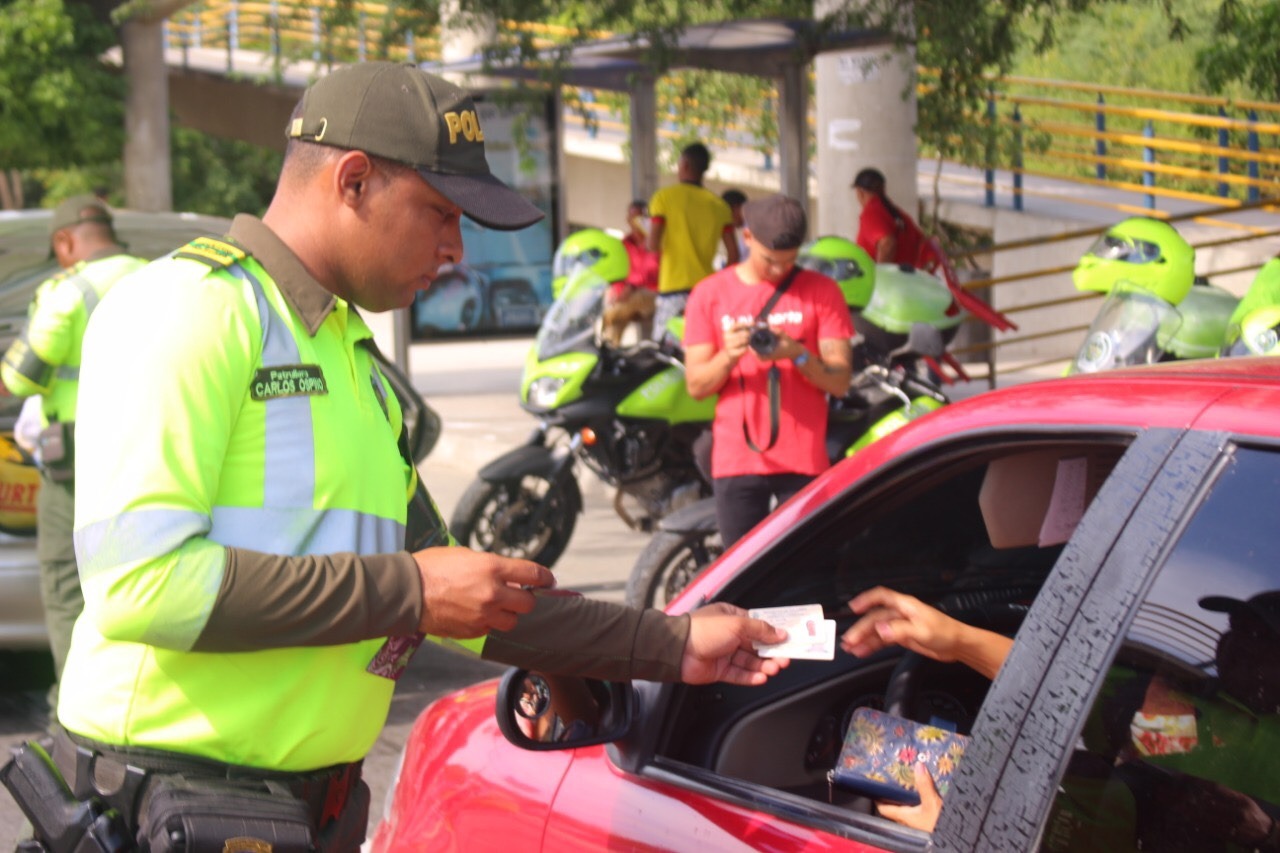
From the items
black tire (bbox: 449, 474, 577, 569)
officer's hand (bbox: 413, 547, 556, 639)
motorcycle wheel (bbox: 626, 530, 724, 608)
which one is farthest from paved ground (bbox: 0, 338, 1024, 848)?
officer's hand (bbox: 413, 547, 556, 639)

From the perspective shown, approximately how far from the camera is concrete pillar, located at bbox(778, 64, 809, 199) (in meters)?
11.1

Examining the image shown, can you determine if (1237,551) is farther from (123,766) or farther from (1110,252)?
(1110,252)

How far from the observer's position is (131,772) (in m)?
2.11

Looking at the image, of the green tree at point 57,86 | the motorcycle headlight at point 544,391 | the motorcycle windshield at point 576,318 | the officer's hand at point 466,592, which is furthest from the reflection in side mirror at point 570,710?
the green tree at point 57,86

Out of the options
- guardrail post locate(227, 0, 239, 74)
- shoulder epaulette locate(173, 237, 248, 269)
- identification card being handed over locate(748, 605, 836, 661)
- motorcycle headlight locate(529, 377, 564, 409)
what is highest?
guardrail post locate(227, 0, 239, 74)

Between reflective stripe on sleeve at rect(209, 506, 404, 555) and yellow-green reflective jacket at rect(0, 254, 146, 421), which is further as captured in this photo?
yellow-green reflective jacket at rect(0, 254, 146, 421)

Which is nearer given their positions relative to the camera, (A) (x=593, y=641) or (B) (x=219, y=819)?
(B) (x=219, y=819)

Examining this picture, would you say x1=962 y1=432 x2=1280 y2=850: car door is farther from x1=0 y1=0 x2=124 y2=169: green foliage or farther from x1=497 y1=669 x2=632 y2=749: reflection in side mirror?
x1=0 y1=0 x2=124 y2=169: green foliage

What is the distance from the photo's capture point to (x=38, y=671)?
265 inches

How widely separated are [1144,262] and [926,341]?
164 centimetres

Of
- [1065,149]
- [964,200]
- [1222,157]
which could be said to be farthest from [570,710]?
[1065,149]

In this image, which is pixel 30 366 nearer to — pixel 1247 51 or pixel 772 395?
pixel 772 395

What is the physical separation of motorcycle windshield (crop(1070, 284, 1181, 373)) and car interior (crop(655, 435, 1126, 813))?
3.02 meters

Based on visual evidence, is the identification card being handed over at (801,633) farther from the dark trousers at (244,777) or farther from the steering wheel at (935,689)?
the dark trousers at (244,777)
